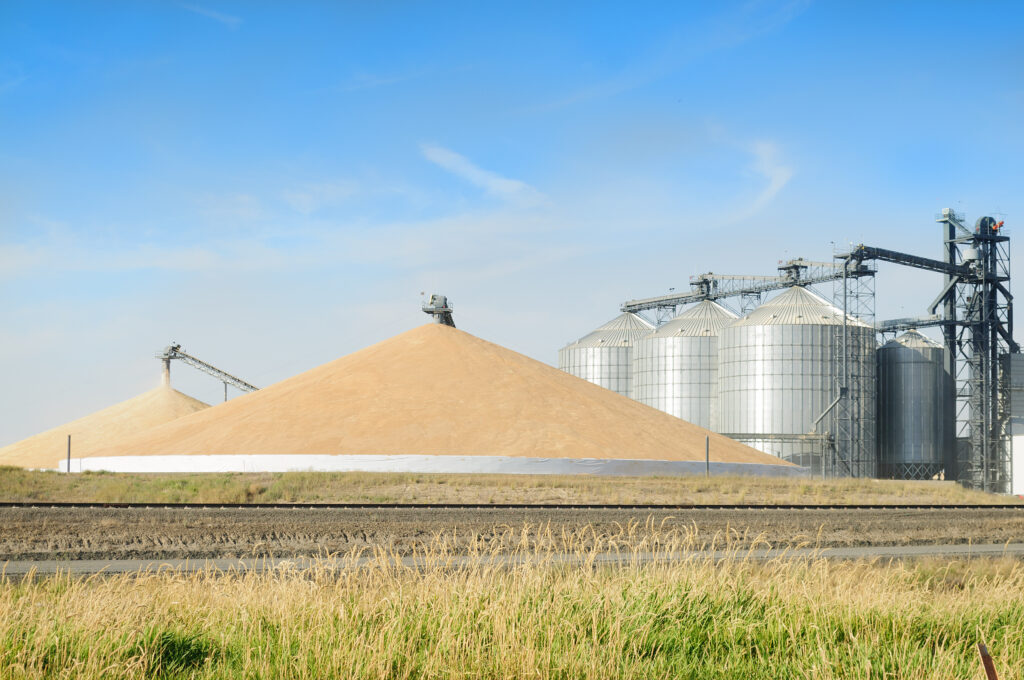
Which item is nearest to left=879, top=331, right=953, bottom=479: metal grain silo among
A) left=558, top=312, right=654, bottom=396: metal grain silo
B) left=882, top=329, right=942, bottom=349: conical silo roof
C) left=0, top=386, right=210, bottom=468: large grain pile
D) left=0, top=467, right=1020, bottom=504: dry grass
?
left=882, top=329, right=942, bottom=349: conical silo roof

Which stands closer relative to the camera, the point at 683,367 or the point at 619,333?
the point at 683,367

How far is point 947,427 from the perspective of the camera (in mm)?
76125

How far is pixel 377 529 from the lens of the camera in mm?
21453

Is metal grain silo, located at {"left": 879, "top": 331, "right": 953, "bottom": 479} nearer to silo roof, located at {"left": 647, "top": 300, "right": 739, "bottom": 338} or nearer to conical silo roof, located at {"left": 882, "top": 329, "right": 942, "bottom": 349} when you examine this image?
conical silo roof, located at {"left": 882, "top": 329, "right": 942, "bottom": 349}

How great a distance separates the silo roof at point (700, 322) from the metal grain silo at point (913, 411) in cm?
1350

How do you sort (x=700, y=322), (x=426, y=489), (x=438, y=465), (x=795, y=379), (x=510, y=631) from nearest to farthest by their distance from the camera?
(x=510, y=631), (x=426, y=489), (x=438, y=465), (x=795, y=379), (x=700, y=322)

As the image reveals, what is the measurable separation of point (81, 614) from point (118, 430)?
10633 centimetres

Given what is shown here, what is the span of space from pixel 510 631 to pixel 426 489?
33.3m

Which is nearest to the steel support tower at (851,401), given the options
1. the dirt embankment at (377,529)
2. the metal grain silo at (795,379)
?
the metal grain silo at (795,379)

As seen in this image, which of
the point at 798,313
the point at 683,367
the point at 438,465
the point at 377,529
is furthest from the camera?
the point at 683,367

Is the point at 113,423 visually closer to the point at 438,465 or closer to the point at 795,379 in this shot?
the point at 438,465

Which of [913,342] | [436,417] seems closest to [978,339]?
[913,342]

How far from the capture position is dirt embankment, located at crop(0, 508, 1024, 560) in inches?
714

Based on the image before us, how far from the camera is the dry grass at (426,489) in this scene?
37594 mm
